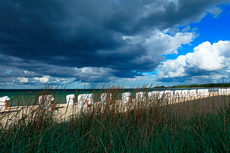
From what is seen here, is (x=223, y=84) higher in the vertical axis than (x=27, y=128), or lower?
higher

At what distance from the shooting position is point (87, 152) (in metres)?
1.96

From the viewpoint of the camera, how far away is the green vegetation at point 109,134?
72.8 inches

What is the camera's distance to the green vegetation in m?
1.85

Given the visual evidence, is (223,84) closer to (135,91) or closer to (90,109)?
(135,91)

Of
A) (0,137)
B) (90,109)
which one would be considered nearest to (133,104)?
(90,109)

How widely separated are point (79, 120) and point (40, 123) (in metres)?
0.70

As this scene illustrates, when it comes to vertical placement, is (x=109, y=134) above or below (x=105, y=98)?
below

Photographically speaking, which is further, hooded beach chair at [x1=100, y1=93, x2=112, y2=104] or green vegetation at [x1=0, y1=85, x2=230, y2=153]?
hooded beach chair at [x1=100, y1=93, x2=112, y2=104]

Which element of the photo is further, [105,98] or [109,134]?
[105,98]

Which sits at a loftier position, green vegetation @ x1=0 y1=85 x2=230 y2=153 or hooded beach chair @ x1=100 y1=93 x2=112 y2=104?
hooded beach chair @ x1=100 y1=93 x2=112 y2=104

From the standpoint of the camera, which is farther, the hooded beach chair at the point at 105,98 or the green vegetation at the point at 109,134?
the hooded beach chair at the point at 105,98

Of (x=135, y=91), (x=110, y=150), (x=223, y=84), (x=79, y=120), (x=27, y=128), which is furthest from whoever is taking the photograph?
(x=135, y=91)

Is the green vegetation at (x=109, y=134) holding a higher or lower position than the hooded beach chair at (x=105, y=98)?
lower

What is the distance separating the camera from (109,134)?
2199 mm
